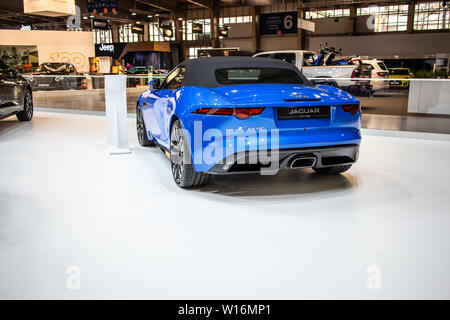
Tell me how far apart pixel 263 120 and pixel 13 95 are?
715cm

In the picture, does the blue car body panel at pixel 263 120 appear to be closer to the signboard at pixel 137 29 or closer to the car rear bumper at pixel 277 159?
the car rear bumper at pixel 277 159

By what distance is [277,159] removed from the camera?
11.8 ft

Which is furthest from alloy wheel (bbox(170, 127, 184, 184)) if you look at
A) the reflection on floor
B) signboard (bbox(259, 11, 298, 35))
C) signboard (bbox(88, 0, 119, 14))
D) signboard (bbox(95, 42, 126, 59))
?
signboard (bbox(95, 42, 126, 59))

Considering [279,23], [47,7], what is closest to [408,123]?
[47,7]

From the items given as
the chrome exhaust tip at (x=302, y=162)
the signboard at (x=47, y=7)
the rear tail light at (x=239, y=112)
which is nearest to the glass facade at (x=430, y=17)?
the signboard at (x=47, y=7)

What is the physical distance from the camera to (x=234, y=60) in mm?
4477

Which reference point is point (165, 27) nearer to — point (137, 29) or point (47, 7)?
point (137, 29)

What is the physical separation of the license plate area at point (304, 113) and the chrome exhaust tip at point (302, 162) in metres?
0.36

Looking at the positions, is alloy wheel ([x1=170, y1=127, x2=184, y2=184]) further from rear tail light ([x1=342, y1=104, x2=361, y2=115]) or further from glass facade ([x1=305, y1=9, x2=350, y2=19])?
glass facade ([x1=305, y1=9, x2=350, y2=19])

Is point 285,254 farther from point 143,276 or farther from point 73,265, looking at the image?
point 73,265

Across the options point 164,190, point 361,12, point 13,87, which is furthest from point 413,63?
point 164,190

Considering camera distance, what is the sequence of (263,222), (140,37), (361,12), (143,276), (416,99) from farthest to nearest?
(140,37) < (361,12) < (416,99) < (263,222) < (143,276)

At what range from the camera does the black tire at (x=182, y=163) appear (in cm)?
396
